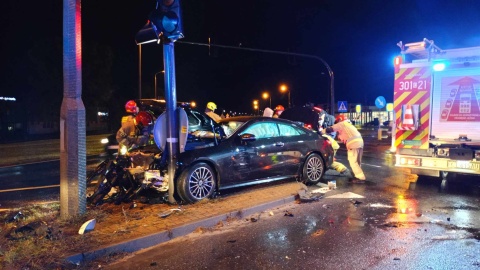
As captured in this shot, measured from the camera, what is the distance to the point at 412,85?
28.6 ft

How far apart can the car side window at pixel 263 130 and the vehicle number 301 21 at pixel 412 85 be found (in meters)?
2.90

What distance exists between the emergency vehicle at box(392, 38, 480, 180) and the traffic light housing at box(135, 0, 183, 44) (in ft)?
16.5

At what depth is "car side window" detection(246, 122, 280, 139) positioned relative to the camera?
8.05 meters

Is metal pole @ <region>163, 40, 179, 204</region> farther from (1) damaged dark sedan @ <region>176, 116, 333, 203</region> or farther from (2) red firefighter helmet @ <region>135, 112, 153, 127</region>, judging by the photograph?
(2) red firefighter helmet @ <region>135, 112, 153, 127</region>

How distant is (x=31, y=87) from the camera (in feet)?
119

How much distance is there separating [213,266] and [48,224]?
244cm

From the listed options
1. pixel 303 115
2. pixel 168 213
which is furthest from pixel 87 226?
pixel 303 115

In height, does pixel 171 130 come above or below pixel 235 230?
above

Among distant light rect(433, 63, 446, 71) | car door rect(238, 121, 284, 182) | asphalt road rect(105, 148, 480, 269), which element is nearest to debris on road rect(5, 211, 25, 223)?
asphalt road rect(105, 148, 480, 269)

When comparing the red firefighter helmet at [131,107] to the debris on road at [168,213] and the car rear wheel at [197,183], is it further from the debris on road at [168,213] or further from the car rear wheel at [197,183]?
the debris on road at [168,213]

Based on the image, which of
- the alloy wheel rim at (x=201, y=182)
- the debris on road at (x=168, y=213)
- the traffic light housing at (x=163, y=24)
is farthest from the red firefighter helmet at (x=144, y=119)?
the debris on road at (x=168, y=213)

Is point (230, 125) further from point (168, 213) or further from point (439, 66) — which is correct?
point (439, 66)

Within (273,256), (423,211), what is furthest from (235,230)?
(423,211)

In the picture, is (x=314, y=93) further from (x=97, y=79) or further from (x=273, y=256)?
(x=273, y=256)
